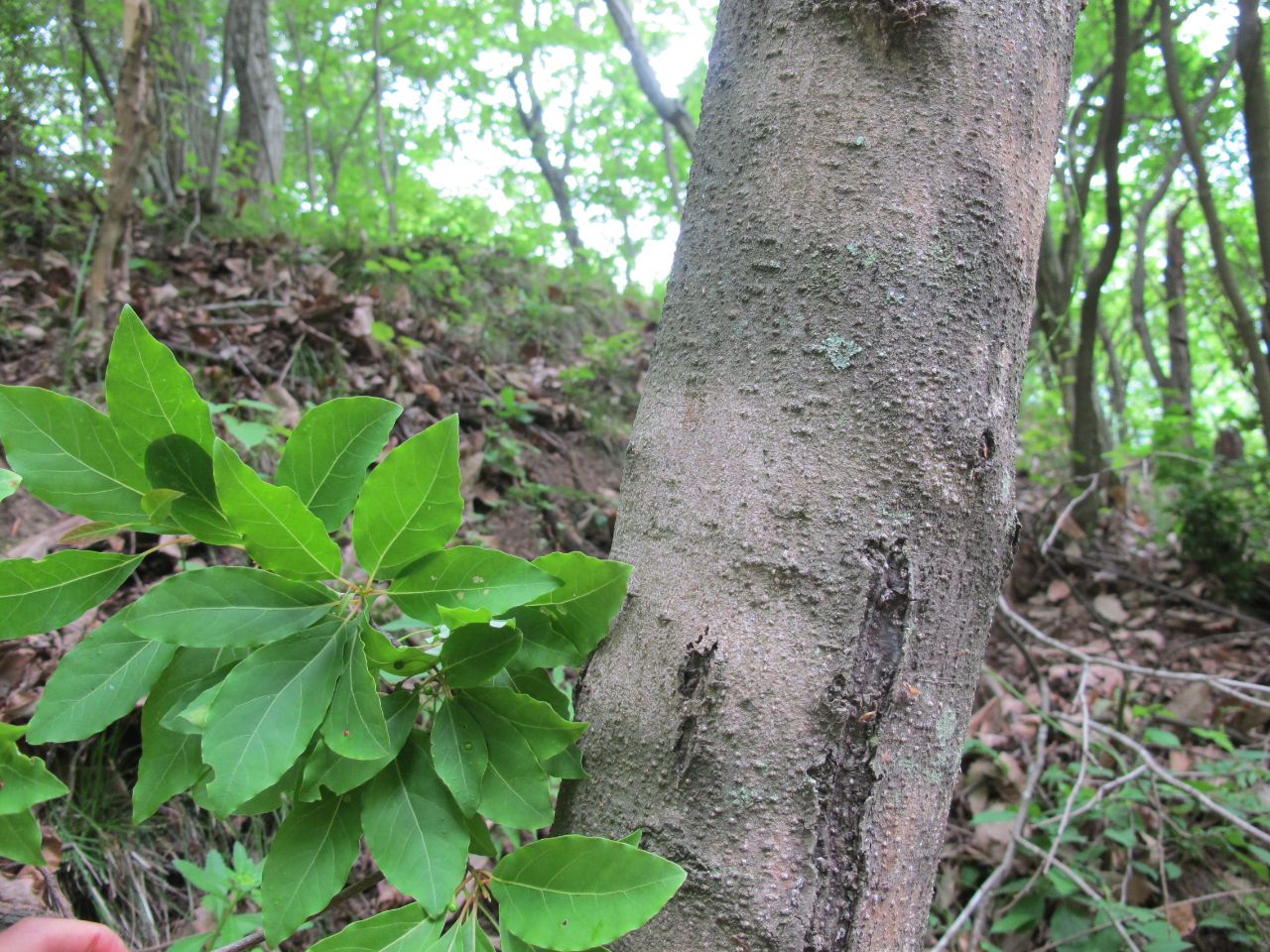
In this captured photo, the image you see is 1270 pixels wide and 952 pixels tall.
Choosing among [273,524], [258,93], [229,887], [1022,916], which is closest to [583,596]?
[273,524]

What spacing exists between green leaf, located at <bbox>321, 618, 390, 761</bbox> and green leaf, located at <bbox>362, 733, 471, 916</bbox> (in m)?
0.08

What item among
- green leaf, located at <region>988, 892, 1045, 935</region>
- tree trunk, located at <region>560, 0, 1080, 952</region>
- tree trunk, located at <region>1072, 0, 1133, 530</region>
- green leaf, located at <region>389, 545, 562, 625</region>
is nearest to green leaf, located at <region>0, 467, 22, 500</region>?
green leaf, located at <region>389, 545, 562, 625</region>

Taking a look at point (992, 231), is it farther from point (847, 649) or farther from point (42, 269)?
point (42, 269)

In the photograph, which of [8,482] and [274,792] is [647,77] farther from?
[274,792]

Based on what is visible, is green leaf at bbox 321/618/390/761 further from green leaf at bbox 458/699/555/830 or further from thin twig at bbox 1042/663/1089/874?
thin twig at bbox 1042/663/1089/874

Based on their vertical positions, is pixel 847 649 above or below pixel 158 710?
above

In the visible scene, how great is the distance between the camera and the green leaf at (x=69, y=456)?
2.18 feet

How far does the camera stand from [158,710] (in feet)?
2.36

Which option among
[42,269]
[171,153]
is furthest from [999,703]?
[171,153]

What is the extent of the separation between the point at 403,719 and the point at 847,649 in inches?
16.2

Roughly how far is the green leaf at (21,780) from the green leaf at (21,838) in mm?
42

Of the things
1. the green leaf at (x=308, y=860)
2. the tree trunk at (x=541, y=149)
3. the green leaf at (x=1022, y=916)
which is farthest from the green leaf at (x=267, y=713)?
the tree trunk at (x=541, y=149)

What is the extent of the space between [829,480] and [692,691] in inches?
9.4

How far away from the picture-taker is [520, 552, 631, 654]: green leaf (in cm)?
72
